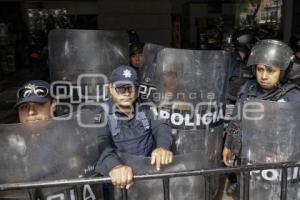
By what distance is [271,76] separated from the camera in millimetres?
2465

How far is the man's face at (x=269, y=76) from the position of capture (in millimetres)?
2457

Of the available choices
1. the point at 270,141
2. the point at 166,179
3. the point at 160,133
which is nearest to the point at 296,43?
the point at 270,141

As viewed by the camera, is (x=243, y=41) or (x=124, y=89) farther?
(x=243, y=41)

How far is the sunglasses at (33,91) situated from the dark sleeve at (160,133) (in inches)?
26.7

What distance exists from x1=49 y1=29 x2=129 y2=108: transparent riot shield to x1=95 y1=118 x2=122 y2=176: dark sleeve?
1.44 metres

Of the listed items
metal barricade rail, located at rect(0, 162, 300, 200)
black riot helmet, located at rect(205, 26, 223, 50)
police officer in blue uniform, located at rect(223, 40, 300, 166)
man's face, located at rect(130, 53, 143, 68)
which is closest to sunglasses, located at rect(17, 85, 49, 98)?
metal barricade rail, located at rect(0, 162, 300, 200)

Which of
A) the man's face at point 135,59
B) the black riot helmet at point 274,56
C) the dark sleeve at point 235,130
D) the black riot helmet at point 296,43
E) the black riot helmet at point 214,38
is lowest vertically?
the black riot helmet at point 214,38

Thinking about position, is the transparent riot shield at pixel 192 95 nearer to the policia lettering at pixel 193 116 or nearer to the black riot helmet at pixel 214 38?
the policia lettering at pixel 193 116

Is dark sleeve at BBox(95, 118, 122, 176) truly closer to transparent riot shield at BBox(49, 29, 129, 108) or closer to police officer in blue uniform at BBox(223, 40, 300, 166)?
police officer in blue uniform at BBox(223, 40, 300, 166)

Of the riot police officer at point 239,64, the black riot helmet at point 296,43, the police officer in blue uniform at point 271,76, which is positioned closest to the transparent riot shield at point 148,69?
the riot police officer at point 239,64

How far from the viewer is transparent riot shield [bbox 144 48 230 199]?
9.41 ft

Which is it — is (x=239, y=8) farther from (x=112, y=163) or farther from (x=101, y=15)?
(x=112, y=163)

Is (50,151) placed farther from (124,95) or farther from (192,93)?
(192,93)

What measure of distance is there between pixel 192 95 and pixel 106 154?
1.07 metres
